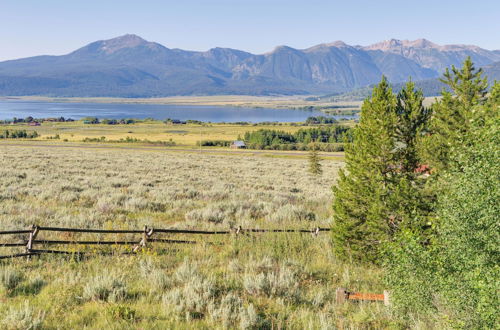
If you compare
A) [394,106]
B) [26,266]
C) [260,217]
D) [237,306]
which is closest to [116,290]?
[237,306]

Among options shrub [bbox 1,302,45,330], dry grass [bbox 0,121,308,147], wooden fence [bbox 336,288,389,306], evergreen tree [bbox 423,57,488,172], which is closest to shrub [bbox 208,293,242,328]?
wooden fence [bbox 336,288,389,306]

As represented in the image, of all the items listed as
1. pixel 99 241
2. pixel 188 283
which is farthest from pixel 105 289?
pixel 99 241

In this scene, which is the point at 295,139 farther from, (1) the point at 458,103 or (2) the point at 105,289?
(2) the point at 105,289

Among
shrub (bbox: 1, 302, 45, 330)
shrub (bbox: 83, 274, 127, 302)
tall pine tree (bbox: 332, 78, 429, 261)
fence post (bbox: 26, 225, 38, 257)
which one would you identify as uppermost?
tall pine tree (bbox: 332, 78, 429, 261)

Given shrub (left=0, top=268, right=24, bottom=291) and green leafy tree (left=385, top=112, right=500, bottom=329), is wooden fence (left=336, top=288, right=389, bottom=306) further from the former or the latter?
shrub (left=0, top=268, right=24, bottom=291)

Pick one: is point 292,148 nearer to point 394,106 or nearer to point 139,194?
point 139,194

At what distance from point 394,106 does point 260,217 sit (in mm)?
8298

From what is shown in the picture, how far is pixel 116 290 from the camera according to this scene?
711cm

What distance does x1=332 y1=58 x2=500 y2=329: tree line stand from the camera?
5.37m

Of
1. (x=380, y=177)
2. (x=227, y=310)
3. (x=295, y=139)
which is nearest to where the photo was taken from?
(x=227, y=310)

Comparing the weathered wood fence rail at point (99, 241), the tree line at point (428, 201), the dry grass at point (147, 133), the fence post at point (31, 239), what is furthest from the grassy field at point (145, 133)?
the tree line at point (428, 201)

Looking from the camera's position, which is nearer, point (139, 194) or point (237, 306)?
point (237, 306)

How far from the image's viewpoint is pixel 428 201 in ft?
28.4

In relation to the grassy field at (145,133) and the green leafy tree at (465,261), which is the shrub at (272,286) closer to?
the green leafy tree at (465,261)
